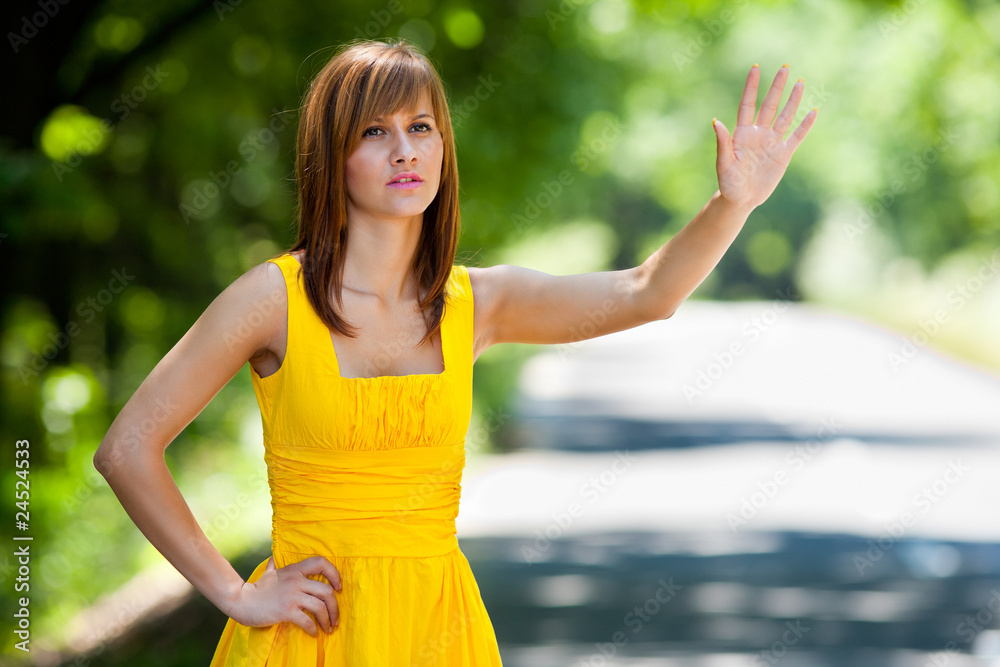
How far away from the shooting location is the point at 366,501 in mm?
2588

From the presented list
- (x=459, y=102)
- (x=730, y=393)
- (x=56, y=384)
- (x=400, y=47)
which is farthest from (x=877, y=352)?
(x=400, y=47)

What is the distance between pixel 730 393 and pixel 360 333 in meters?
21.6

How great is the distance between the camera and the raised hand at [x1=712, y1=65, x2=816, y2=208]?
2.72 meters
